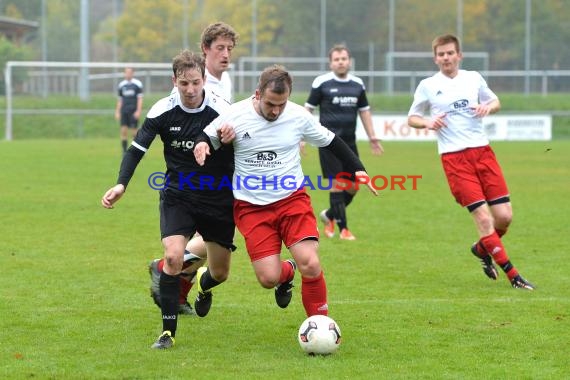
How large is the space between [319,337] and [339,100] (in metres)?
6.53

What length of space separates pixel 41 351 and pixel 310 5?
121ft

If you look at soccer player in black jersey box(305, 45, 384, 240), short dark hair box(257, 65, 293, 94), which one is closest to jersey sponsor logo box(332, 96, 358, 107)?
soccer player in black jersey box(305, 45, 384, 240)

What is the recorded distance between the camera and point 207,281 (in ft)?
23.7

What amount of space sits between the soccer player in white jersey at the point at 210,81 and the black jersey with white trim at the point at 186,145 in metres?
0.71

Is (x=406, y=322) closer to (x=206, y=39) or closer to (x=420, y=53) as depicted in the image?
(x=206, y=39)

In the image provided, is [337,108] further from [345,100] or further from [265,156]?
[265,156]

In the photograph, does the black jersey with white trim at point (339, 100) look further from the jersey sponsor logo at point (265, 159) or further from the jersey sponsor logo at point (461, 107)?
the jersey sponsor logo at point (265, 159)

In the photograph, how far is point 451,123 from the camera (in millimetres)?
9188

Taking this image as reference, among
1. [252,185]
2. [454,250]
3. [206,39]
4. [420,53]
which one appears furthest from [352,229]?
[420,53]

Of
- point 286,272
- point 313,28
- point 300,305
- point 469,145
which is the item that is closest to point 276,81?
point 286,272

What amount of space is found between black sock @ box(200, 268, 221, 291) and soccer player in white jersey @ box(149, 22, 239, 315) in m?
0.23

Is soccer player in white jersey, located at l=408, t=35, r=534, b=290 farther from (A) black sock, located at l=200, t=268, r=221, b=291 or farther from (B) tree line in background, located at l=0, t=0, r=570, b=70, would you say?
(B) tree line in background, located at l=0, t=0, r=570, b=70

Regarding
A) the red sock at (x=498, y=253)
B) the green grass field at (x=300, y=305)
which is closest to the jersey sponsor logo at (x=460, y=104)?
the red sock at (x=498, y=253)

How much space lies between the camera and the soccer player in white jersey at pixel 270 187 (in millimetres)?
6438
